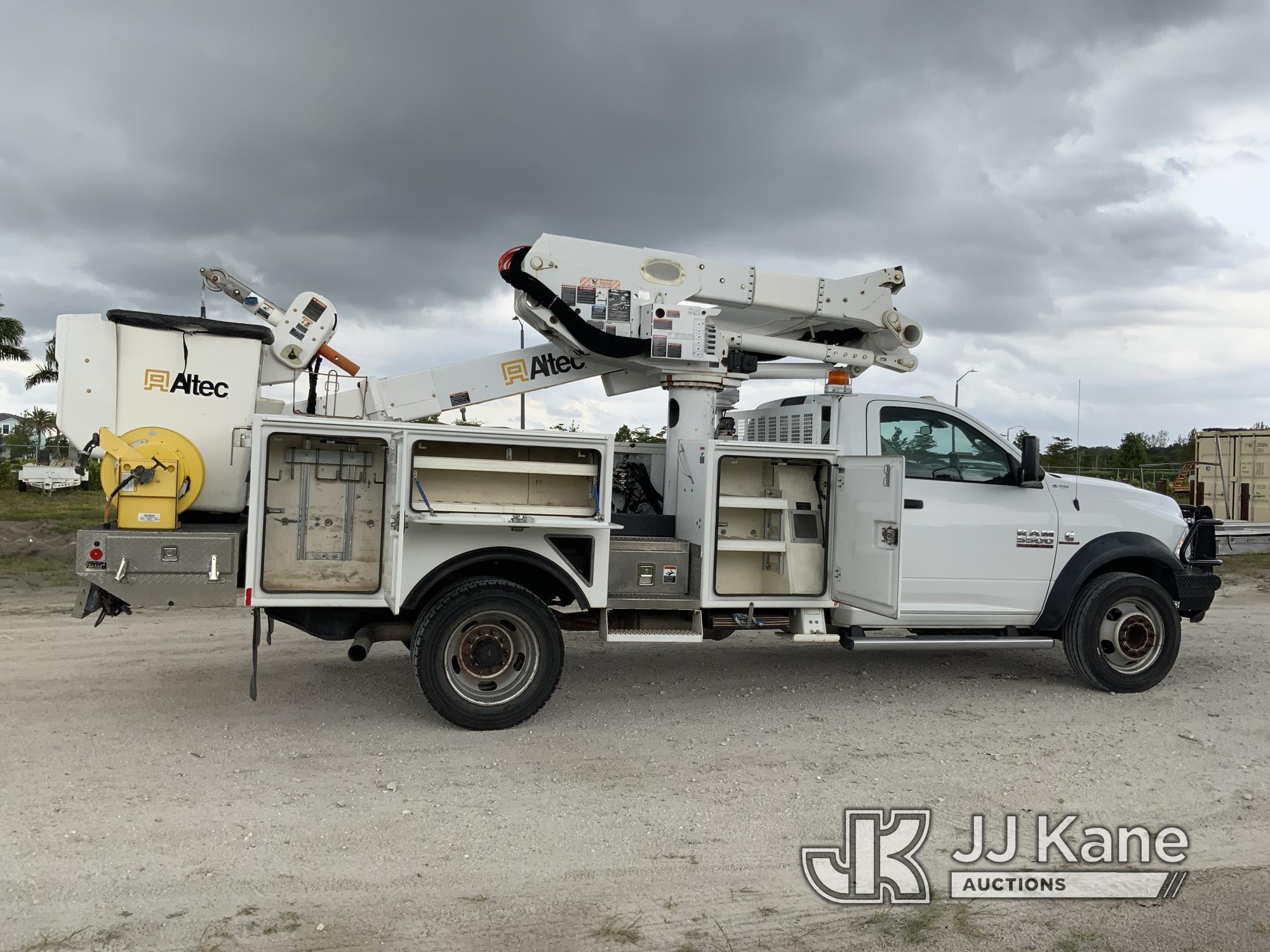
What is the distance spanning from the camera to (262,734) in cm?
616

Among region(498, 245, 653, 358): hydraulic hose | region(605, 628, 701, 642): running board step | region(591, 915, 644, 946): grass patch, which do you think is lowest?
region(591, 915, 644, 946): grass patch

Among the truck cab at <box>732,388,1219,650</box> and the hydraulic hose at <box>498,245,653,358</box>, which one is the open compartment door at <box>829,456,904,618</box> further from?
the hydraulic hose at <box>498,245,653,358</box>

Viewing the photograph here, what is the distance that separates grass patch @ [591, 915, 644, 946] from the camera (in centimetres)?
371

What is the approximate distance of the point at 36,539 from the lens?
49.5ft

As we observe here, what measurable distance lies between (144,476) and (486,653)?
2.34m

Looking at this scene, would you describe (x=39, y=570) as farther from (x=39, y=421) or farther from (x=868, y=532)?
(x=39, y=421)

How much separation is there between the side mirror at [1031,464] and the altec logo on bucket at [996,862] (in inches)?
118

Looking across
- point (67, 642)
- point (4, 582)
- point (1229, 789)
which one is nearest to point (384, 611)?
point (67, 642)

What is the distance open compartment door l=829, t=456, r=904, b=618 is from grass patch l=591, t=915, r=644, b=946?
3.25 meters

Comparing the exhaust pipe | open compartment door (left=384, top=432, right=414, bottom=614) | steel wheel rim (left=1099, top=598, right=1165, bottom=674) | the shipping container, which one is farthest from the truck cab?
the shipping container

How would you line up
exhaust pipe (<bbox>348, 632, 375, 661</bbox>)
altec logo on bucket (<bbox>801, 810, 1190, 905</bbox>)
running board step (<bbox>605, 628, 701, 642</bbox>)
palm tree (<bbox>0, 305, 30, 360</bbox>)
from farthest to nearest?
palm tree (<bbox>0, 305, 30, 360</bbox>) → running board step (<bbox>605, 628, 701, 642</bbox>) → exhaust pipe (<bbox>348, 632, 375, 661</bbox>) → altec logo on bucket (<bbox>801, 810, 1190, 905</bbox>)

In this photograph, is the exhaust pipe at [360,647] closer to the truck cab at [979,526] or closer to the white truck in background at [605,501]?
the white truck in background at [605,501]

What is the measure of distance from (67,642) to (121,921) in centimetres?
580

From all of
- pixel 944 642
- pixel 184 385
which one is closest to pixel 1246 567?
pixel 944 642
